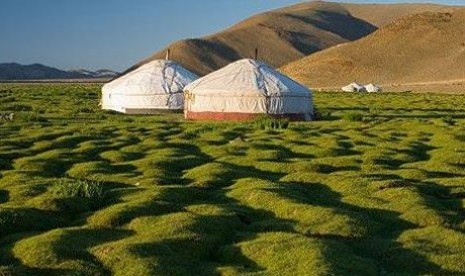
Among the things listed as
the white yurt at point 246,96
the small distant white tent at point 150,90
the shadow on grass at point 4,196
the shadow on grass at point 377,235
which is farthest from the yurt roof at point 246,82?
the shadow on grass at point 4,196

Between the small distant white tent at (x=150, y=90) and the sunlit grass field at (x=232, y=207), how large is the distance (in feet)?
69.6

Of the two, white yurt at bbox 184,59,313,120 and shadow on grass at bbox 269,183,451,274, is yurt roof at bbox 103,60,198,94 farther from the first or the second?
shadow on grass at bbox 269,183,451,274

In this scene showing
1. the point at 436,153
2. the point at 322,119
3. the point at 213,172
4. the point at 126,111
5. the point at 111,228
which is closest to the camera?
the point at 111,228

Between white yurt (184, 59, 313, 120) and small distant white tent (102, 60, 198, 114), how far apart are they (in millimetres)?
5213

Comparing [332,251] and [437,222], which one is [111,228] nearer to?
[332,251]

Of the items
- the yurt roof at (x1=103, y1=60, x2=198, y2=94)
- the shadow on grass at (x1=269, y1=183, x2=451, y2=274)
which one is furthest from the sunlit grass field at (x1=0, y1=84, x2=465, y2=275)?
the yurt roof at (x1=103, y1=60, x2=198, y2=94)

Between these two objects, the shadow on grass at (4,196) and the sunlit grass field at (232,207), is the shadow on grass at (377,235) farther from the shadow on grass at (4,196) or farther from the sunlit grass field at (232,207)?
the shadow on grass at (4,196)

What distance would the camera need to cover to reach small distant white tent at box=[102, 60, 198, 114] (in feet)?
166

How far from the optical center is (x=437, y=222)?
1437cm

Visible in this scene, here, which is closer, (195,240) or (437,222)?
(195,240)

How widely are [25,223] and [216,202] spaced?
4196 millimetres

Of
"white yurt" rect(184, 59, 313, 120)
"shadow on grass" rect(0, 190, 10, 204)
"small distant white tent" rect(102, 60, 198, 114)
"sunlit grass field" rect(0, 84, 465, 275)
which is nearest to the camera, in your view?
"sunlit grass field" rect(0, 84, 465, 275)

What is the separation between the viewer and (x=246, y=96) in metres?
43.6

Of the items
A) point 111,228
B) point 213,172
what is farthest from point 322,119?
point 111,228
